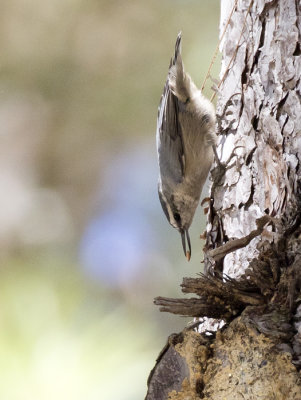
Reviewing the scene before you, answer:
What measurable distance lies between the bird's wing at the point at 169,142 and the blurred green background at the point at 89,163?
23cm

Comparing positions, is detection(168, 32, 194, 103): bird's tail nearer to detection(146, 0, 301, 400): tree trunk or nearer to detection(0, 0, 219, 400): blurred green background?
detection(0, 0, 219, 400): blurred green background

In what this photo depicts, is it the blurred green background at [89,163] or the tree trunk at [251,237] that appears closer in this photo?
the tree trunk at [251,237]

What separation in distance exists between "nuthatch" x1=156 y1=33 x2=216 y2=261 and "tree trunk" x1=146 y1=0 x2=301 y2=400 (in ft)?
1.42

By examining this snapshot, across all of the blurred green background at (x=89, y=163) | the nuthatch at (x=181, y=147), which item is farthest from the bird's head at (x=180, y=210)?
the blurred green background at (x=89, y=163)

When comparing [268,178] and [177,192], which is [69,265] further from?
[268,178]

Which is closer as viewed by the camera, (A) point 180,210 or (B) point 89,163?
(A) point 180,210

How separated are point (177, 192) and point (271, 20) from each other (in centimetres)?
84

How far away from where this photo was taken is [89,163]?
2326 millimetres

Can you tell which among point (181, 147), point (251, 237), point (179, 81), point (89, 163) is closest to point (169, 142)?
point (181, 147)

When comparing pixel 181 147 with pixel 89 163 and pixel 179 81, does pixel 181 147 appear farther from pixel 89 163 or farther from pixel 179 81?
pixel 89 163

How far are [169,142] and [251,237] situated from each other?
106cm

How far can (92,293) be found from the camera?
6.79ft

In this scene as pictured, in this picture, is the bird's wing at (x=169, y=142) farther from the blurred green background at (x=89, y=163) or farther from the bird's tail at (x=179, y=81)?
the blurred green background at (x=89, y=163)

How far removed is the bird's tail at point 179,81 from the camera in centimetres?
194
